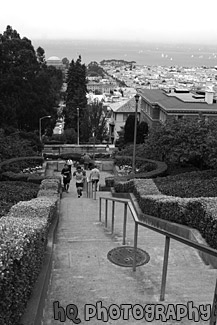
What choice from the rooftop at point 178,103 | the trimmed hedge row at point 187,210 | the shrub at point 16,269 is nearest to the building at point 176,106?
the rooftop at point 178,103

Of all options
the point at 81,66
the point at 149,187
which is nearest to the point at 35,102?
the point at 81,66

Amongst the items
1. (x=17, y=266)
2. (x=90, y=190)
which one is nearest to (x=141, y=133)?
(x=90, y=190)

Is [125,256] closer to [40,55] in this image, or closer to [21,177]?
[21,177]

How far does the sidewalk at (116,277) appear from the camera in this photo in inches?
201

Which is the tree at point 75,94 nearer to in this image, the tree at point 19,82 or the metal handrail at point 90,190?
the tree at point 19,82

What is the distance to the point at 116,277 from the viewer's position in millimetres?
6027

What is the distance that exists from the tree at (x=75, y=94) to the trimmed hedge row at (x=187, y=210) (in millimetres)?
44141

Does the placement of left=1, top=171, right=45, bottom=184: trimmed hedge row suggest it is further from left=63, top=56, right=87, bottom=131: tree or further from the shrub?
left=63, top=56, right=87, bottom=131: tree

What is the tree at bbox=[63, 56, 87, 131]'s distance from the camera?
181 feet

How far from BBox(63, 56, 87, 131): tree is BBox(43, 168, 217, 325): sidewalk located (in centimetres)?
4746

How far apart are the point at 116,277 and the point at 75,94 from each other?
51140mm

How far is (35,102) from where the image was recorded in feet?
119

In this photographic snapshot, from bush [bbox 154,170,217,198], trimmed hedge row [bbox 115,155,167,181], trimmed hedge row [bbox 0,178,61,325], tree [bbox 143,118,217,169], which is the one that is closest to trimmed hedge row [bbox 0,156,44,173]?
trimmed hedge row [bbox 115,155,167,181]

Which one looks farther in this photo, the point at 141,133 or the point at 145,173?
the point at 141,133
